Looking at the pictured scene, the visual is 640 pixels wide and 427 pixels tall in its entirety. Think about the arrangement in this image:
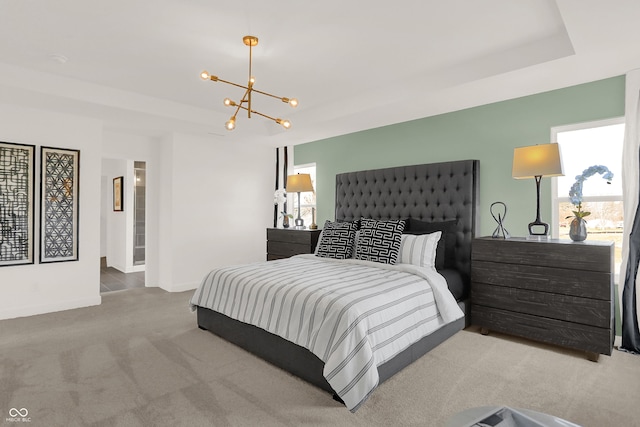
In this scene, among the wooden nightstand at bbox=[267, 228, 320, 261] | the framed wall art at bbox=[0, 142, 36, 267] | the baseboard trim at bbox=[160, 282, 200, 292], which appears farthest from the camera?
the baseboard trim at bbox=[160, 282, 200, 292]

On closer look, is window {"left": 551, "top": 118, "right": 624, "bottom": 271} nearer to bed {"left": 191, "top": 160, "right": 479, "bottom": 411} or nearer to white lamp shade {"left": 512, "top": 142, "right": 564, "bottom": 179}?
white lamp shade {"left": 512, "top": 142, "right": 564, "bottom": 179}

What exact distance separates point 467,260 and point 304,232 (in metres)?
2.09

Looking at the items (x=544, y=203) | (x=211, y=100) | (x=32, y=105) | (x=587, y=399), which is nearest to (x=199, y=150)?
(x=211, y=100)

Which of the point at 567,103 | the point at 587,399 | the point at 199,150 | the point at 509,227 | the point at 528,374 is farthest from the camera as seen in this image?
the point at 199,150

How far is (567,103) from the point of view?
3248mm

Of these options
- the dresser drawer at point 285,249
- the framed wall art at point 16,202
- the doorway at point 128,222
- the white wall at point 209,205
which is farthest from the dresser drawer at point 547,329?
the doorway at point 128,222

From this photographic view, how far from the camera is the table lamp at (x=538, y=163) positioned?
2.96m

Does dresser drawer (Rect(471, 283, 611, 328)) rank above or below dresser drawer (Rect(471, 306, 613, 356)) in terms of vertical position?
above

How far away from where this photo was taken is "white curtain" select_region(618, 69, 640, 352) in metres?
2.83

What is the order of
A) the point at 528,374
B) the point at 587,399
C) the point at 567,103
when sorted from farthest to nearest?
the point at 567,103 → the point at 528,374 → the point at 587,399

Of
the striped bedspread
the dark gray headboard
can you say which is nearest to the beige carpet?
the striped bedspread

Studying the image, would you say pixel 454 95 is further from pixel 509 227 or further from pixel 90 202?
pixel 90 202

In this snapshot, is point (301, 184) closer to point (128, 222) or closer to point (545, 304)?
point (545, 304)

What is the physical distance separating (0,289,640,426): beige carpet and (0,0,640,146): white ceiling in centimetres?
227
